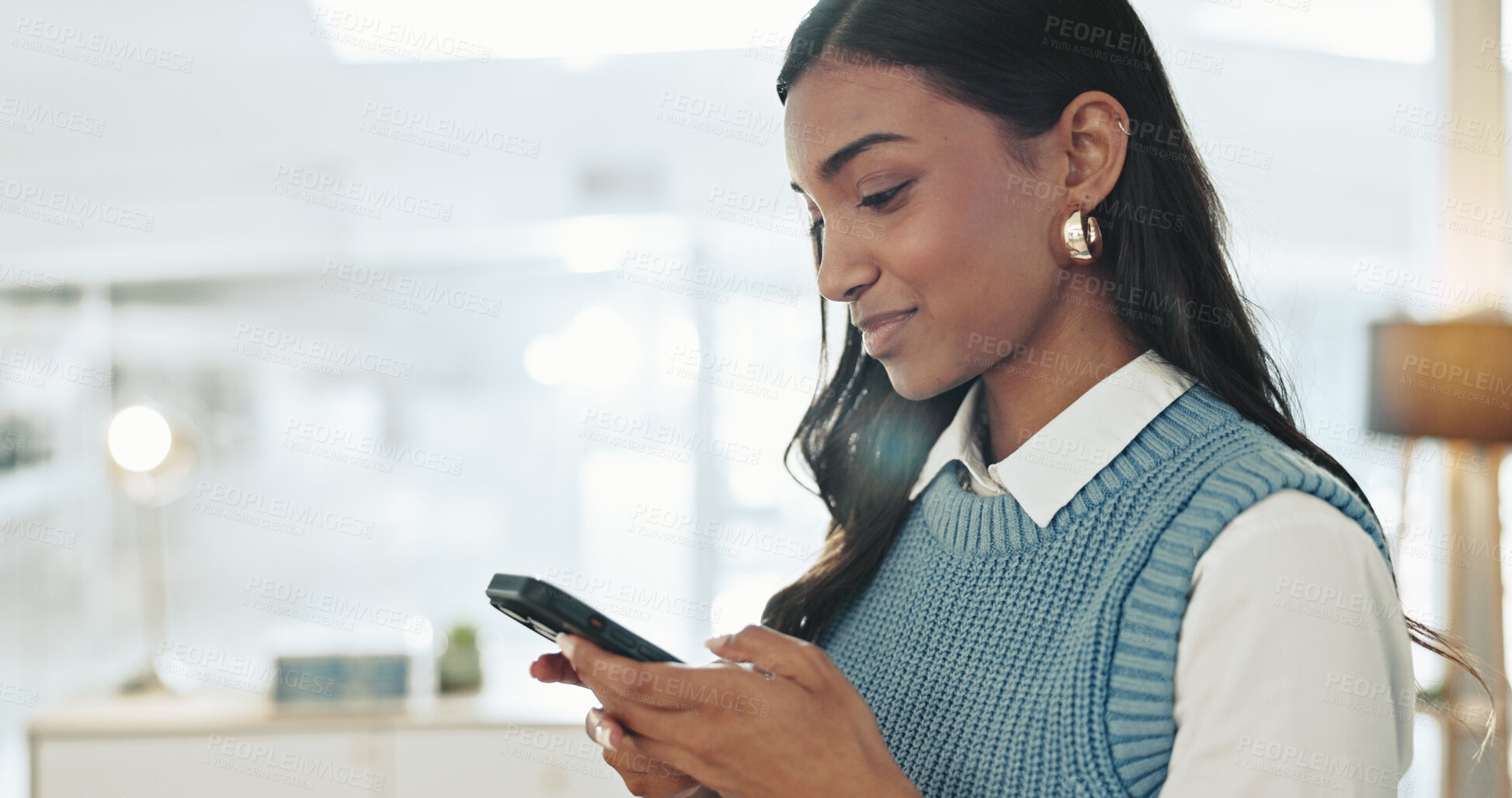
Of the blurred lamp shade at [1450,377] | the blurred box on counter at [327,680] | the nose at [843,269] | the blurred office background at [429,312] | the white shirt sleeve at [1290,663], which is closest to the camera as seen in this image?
the white shirt sleeve at [1290,663]

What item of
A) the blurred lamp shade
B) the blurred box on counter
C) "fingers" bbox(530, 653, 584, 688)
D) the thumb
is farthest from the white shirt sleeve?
the blurred box on counter

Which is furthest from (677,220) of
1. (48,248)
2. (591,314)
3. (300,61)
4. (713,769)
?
(713,769)

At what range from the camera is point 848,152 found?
796 mm

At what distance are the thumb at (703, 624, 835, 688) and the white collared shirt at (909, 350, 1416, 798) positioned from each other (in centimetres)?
24

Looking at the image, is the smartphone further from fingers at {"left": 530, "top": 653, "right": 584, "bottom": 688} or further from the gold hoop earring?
the gold hoop earring

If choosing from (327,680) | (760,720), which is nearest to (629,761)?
(760,720)

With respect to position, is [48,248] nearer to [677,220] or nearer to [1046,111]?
[677,220]

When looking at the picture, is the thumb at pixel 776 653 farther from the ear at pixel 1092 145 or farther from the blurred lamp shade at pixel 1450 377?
the blurred lamp shade at pixel 1450 377

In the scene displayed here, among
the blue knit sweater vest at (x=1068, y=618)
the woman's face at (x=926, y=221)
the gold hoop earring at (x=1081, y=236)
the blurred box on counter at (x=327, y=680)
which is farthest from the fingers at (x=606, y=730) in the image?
the blurred box on counter at (x=327, y=680)

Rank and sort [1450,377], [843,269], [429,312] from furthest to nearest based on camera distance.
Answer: [429,312], [1450,377], [843,269]

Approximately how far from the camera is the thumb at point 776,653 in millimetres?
684

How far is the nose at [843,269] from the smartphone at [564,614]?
0.32 metres

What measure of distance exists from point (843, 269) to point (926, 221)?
83 millimetres

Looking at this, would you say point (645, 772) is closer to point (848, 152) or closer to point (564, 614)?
point (564, 614)
